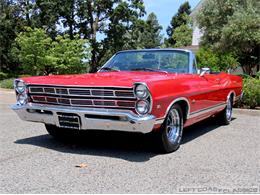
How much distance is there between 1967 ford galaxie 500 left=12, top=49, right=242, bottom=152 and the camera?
16.4 feet

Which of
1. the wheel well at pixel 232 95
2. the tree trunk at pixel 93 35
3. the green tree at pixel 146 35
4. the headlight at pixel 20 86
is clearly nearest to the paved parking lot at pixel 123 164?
the headlight at pixel 20 86

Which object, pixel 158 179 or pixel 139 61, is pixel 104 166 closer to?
pixel 158 179

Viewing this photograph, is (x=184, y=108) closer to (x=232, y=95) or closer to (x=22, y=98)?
(x=22, y=98)

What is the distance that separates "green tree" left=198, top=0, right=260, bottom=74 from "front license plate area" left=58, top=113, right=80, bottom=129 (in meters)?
19.2

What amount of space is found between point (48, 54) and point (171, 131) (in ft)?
59.3

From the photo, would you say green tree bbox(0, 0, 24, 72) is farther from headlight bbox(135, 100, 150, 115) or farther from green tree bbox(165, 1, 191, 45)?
green tree bbox(165, 1, 191, 45)

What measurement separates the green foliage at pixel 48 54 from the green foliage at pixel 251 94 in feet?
43.2

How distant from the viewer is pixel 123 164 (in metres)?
4.96

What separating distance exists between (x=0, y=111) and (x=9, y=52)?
23329 millimetres

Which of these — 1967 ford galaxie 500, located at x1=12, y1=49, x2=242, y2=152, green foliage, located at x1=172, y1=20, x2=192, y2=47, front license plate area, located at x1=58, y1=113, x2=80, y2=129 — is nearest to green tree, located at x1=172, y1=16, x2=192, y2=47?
green foliage, located at x1=172, y1=20, x2=192, y2=47

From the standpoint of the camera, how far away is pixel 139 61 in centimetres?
675

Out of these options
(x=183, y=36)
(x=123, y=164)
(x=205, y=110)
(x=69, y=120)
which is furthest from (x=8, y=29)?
(x=183, y=36)

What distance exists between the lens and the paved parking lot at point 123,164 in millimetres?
4105

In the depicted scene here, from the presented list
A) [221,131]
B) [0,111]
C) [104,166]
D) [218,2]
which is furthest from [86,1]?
[104,166]
